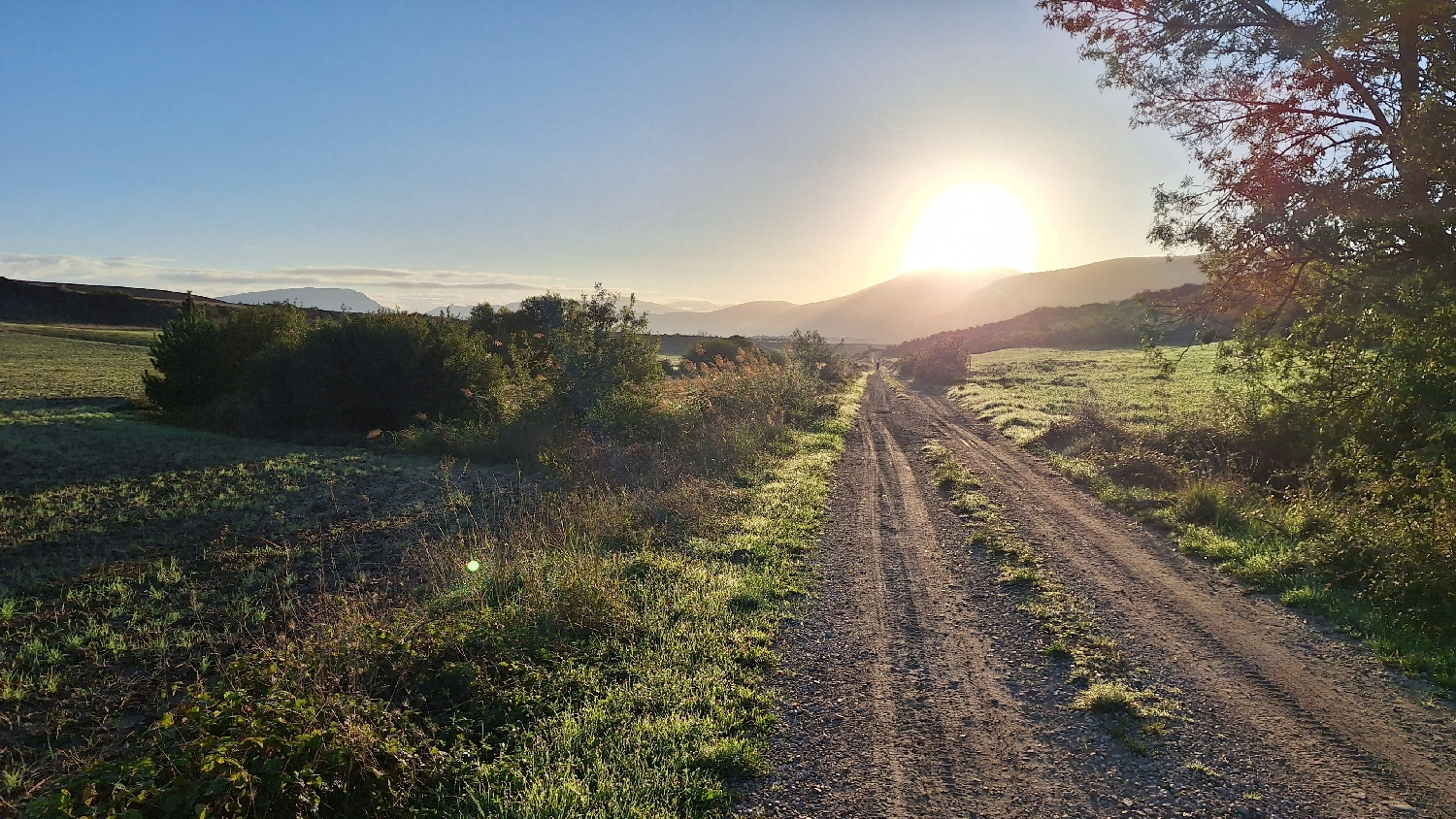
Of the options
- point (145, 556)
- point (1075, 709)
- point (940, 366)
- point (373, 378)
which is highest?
point (940, 366)

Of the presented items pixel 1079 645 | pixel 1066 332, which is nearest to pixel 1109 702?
pixel 1079 645

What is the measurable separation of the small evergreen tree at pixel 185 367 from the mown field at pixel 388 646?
41.3ft

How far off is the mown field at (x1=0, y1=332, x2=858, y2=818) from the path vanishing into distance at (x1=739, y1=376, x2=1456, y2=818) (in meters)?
0.69

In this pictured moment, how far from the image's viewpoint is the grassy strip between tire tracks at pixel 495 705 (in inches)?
142

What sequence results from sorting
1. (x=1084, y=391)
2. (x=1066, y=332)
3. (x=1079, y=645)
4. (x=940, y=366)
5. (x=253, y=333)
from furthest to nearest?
(x=1066, y=332), (x=940, y=366), (x=1084, y=391), (x=253, y=333), (x=1079, y=645)

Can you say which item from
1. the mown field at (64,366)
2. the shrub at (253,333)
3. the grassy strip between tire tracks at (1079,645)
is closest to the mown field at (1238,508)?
the grassy strip between tire tracks at (1079,645)

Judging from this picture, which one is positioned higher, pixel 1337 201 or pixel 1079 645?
pixel 1337 201

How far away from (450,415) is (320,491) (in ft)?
34.9

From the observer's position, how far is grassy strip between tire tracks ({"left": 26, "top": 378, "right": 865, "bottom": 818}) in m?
3.61

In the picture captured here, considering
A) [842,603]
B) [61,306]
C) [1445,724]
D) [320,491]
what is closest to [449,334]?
[320,491]

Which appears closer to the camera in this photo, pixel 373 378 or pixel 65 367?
pixel 373 378

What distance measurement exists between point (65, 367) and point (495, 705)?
4956cm

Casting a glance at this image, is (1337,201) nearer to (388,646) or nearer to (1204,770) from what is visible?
(1204,770)

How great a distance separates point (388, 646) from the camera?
18.5ft
